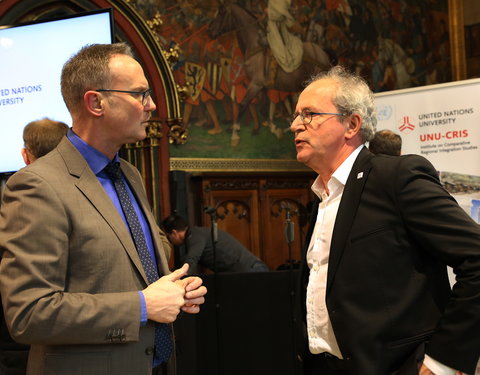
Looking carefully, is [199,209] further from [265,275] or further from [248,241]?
[265,275]

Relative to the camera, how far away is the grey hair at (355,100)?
2953 millimetres

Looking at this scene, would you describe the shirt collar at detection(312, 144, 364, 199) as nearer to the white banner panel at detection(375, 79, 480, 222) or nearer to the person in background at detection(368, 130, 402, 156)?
the person in background at detection(368, 130, 402, 156)

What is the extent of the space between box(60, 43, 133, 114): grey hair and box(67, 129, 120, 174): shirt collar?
0.12 meters

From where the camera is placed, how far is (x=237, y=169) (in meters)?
9.80

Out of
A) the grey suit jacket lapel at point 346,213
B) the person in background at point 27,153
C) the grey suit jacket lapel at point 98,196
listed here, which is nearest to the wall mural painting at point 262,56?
the person in background at point 27,153

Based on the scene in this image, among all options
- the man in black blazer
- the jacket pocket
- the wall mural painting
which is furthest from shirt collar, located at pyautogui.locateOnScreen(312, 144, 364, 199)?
the wall mural painting

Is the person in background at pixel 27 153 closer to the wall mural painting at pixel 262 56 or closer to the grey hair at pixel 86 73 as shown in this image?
the grey hair at pixel 86 73

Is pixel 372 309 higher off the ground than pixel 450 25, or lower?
lower

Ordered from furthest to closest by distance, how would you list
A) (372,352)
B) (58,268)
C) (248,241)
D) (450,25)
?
(450,25)
(248,241)
(372,352)
(58,268)

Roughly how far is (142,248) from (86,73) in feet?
2.27

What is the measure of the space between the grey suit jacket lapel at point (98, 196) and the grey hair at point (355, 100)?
44.7 inches

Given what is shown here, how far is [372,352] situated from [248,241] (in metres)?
7.24

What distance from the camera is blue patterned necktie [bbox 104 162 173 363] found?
8.13 feet

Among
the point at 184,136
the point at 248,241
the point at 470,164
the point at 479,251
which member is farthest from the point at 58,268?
the point at 248,241
